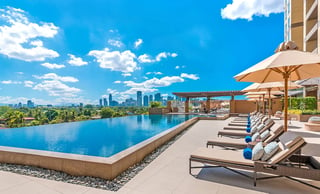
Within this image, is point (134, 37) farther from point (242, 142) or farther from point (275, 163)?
point (275, 163)

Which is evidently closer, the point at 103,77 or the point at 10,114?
the point at 10,114

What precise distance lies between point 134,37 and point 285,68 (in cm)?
2036

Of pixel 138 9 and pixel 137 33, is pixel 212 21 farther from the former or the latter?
pixel 137 33

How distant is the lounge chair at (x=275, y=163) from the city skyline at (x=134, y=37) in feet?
36.2

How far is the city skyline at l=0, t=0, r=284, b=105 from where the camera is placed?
14.1 metres

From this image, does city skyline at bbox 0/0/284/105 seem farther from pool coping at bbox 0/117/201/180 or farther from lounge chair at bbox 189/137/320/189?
pool coping at bbox 0/117/201/180

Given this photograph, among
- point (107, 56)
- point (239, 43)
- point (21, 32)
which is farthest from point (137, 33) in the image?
point (239, 43)

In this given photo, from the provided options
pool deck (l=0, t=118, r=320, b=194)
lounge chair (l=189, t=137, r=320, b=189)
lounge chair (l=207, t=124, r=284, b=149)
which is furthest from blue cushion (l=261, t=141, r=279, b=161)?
lounge chair (l=207, t=124, r=284, b=149)

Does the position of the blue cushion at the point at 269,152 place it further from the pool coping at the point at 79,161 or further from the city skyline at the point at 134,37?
the city skyline at the point at 134,37

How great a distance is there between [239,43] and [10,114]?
2693cm

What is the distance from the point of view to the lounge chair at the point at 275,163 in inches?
105

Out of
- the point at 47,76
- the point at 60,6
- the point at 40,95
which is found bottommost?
the point at 40,95

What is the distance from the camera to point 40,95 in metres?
38.9

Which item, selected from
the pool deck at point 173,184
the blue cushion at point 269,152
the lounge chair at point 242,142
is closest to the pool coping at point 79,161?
the pool deck at point 173,184
